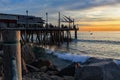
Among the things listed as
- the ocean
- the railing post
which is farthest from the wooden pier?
the ocean

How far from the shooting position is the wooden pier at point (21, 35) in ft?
8.20

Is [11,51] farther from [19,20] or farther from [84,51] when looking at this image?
[19,20]

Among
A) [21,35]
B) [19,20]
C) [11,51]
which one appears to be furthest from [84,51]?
[11,51]

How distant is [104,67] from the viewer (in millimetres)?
7754

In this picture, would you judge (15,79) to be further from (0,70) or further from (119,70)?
(0,70)

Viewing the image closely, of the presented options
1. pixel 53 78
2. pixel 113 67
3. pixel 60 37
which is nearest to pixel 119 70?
pixel 113 67

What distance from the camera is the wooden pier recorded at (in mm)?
2500

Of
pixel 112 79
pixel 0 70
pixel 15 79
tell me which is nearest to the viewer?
pixel 15 79

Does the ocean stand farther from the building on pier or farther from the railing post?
the railing post

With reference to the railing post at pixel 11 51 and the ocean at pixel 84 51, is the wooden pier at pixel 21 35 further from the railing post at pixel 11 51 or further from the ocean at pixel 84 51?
the ocean at pixel 84 51

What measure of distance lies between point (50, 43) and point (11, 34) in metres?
48.0

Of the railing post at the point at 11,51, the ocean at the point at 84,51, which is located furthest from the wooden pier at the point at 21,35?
the ocean at the point at 84,51

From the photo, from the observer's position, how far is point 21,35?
4409cm

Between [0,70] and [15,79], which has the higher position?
[15,79]
